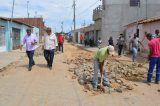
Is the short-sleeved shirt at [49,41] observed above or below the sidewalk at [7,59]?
above

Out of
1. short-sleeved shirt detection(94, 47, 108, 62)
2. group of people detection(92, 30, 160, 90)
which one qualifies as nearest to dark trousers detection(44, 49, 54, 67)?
group of people detection(92, 30, 160, 90)

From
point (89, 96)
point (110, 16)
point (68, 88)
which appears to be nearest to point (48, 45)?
point (68, 88)

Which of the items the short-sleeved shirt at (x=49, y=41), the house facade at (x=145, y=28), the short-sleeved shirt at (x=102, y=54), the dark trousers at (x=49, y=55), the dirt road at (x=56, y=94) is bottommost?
the dirt road at (x=56, y=94)

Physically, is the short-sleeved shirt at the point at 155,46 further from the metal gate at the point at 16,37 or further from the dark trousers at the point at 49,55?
the metal gate at the point at 16,37

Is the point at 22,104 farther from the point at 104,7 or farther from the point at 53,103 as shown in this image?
the point at 104,7

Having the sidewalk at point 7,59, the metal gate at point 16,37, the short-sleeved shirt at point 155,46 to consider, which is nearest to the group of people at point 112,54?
the short-sleeved shirt at point 155,46

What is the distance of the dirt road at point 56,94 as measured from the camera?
8.70 metres

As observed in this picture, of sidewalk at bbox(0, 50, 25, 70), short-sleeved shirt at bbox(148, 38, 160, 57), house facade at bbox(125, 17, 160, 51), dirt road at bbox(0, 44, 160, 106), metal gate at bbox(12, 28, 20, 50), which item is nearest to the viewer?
dirt road at bbox(0, 44, 160, 106)

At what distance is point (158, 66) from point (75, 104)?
4624 mm

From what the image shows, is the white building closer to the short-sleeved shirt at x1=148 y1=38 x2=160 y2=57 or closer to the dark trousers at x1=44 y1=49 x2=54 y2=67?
the dark trousers at x1=44 y1=49 x2=54 y2=67

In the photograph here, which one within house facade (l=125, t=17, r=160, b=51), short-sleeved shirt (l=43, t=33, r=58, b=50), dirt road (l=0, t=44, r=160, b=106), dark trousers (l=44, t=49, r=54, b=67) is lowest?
dirt road (l=0, t=44, r=160, b=106)

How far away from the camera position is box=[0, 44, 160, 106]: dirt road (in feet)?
28.6

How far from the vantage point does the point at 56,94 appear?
9.56 metres

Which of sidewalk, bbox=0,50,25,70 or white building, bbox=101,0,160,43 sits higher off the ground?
white building, bbox=101,0,160,43
